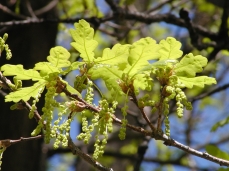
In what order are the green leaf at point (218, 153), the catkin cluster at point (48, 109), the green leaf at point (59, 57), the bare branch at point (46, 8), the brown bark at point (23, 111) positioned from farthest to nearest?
the bare branch at point (46, 8) → the brown bark at point (23, 111) → the green leaf at point (218, 153) → the green leaf at point (59, 57) → the catkin cluster at point (48, 109)

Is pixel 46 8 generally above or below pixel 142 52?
below

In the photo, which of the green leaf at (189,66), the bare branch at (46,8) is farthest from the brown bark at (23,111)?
the green leaf at (189,66)

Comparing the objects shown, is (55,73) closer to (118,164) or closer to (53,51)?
(53,51)

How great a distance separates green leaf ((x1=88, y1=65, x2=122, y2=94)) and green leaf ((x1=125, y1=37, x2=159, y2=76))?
51 mm

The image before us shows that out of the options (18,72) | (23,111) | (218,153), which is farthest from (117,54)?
(23,111)

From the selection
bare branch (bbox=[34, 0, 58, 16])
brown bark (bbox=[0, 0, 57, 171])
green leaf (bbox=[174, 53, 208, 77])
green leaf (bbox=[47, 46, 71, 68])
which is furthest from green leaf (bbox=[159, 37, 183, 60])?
bare branch (bbox=[34, 0, 58, 16])

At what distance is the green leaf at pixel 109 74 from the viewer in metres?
1.12

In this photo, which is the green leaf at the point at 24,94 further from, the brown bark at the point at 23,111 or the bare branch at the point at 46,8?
the bare branch at the point at 46,8

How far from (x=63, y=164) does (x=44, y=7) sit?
3426 millimetres

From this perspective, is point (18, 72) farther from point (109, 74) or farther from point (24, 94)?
point (109, 74)

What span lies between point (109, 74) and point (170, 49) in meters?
0.20

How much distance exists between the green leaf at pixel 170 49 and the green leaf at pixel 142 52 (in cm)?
5

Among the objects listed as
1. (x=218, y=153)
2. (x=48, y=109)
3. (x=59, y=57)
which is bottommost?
(x=218, y=153)

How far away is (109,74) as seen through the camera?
1129 millimetres
